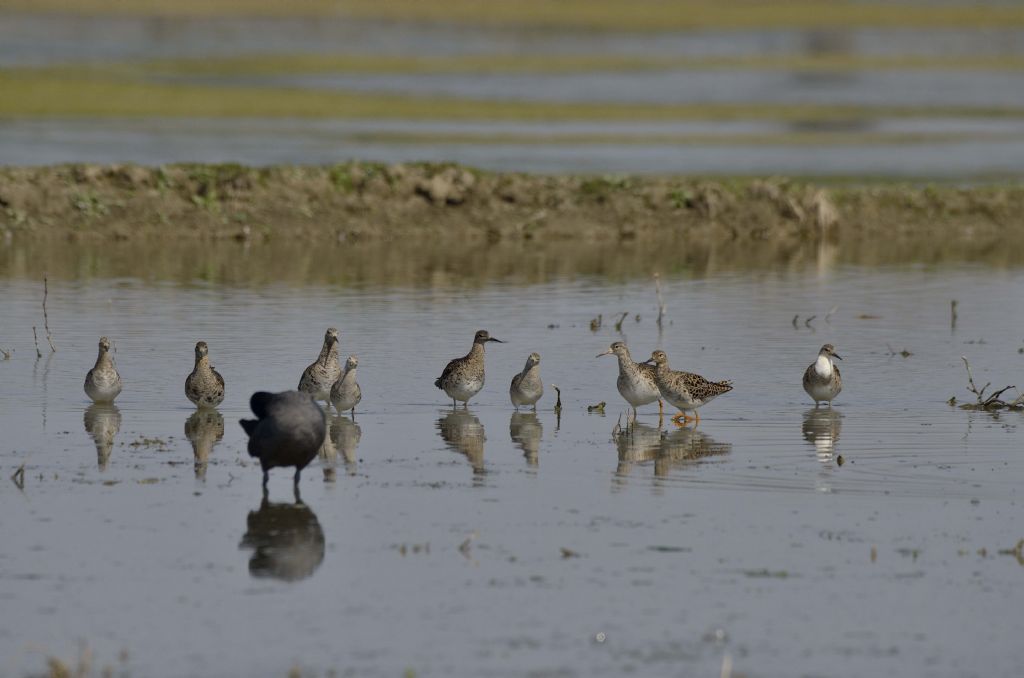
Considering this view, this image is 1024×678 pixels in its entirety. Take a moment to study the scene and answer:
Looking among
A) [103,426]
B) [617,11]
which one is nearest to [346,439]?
[103,426]

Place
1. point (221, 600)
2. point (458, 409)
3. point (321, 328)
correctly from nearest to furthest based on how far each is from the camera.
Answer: point (221, 600) → point (458, 409) → point (321, 328)

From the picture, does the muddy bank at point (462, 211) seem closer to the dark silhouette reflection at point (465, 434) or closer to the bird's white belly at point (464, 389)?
the bird's white belly at point (464, 389)

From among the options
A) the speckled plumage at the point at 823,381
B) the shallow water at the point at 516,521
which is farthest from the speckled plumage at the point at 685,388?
the speckled plumage at the point at 823,381

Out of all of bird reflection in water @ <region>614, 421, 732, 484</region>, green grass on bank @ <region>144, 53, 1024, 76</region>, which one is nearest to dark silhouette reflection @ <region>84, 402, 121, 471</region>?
bird reflection in water @ <region>614, 421, 732, 484</region>

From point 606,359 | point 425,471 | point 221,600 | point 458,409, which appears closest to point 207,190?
point 606,359

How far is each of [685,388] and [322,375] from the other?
4.09 metres

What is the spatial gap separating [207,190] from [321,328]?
12.9 m

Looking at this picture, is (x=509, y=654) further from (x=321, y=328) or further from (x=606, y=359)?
(x=321, y=328)

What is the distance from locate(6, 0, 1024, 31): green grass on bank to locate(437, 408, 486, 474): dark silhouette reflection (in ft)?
348

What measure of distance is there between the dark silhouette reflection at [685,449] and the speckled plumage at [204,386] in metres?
4.84

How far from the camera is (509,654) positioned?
440 inches

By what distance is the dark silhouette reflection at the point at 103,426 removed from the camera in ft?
Result: 55.3

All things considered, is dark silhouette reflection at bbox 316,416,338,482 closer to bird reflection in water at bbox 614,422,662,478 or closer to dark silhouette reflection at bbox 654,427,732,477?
bird reflection in water at bbox 614,422,662,478

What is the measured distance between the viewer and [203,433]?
59.4 ft
